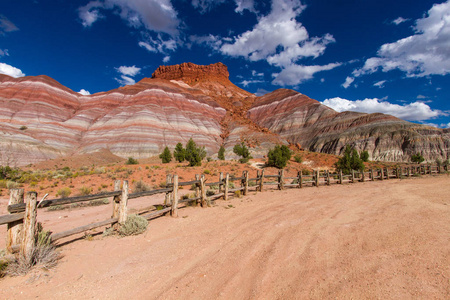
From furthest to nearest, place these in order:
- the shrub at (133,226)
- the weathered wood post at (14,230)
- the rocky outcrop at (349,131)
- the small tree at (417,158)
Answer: the rocky outcrop at (349,131), the small tree at (417,158), the shrub at (133,226), the weathered wood post at (14,230)

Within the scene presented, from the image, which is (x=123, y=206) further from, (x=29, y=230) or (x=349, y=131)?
(x=349, y=131)

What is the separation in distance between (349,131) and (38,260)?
212 ft

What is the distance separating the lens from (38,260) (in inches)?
159

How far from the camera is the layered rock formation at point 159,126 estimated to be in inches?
1858

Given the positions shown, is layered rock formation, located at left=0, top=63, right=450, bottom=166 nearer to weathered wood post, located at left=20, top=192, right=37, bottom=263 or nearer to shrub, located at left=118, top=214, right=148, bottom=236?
shrub, located at left=118, top=214, right=148, bottom=236

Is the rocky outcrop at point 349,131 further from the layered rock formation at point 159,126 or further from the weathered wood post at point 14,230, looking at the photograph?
the weathered wood post at point 14,230

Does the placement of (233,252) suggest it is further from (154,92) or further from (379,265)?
(154,92)

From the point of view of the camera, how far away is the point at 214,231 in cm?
597

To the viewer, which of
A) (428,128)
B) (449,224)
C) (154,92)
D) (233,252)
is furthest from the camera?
(154,92)

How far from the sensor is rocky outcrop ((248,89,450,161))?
46562 mm

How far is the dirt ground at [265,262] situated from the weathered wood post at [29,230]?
1.19ft

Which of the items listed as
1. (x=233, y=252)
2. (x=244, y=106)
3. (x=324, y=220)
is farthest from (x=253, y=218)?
(x=244, y=106)

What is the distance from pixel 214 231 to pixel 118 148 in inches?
2062

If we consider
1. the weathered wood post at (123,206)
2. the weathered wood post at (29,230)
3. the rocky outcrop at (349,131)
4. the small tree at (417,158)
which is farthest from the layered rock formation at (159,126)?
the weathered wood post at (29,230)
